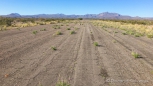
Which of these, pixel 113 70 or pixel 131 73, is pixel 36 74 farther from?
pixel 131 73

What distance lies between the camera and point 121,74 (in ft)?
20.6

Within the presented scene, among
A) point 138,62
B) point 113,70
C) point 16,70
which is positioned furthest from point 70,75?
point 138,62

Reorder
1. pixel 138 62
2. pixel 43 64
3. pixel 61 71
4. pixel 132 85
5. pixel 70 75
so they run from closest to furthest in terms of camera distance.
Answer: pixel 132 85 → pixel 70 75 → pixel 61 71 → pixel 43 64 → pixel 138 62

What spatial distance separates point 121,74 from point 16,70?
14.6 ft

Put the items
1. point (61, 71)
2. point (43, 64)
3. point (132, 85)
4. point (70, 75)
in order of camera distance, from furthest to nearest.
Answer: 1. point (43, 64)
2. point (61, 71)
3. point (70, 75)
4. point (132, 85)

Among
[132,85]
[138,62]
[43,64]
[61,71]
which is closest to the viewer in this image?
[132,85]

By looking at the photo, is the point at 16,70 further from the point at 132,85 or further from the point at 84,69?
the point at 132,85

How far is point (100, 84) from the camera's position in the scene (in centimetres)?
534

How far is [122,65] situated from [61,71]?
9.98 feet

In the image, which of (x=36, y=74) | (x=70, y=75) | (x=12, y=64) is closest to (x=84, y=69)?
(x=70, y=75)

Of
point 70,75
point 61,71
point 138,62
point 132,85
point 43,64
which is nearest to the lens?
point 132,85

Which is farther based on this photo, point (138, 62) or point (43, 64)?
point (138, 62)

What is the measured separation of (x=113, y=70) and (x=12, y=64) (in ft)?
15.8

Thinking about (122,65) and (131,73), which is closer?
(131,73)
